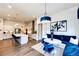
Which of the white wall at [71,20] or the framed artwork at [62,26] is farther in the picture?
the framed artwork at [62,26]

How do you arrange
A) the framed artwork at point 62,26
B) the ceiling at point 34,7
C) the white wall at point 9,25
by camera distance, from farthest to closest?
the white wall at point 9,25 → the framed artwork at point 62,26 → the ceiling at point 34,7

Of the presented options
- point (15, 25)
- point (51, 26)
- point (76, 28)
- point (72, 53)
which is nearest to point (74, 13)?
point (76, 28)

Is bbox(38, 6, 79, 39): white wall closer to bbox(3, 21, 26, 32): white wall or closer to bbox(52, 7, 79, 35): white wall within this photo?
bbox(52, 7, 79, 35): white wall

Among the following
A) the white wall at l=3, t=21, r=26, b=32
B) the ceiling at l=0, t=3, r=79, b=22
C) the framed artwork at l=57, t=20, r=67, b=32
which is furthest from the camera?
the white wall at l=3, t=21, r=26, b=32

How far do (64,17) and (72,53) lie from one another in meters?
4.15

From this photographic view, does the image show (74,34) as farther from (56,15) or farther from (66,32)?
(56,15)

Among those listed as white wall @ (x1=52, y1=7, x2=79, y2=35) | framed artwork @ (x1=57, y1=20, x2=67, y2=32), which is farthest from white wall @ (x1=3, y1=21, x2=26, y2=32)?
white wall @ (x1=52, y1=7, x2=79, y2=35)

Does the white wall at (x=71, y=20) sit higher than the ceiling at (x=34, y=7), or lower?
lower

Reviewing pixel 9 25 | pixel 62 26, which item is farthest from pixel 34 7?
pixel 9 25

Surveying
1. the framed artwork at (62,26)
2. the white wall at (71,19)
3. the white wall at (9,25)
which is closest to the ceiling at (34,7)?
the white wall at (71,19)

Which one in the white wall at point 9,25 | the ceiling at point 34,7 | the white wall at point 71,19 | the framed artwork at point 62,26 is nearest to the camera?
the ceiling at point 34,7

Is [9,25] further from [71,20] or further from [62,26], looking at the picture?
[71,20]

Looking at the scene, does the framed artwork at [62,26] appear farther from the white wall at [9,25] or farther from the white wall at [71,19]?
the white wall at [9,25]

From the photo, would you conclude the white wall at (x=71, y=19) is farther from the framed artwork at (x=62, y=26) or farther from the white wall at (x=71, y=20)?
the framed artwork at (x=62, y=26)
